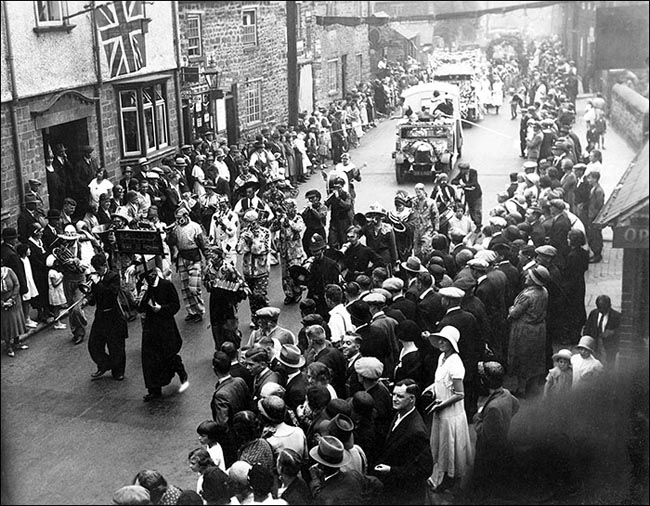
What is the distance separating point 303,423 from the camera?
687 cm

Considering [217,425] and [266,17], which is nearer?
[217,425]

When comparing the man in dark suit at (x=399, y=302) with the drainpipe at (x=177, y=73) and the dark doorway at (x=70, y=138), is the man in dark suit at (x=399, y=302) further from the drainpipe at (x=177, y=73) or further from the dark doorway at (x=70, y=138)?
the dark doorway at (x=70, y=138)

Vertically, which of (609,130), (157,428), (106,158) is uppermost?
(609,130)

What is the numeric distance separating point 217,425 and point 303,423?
75 cm

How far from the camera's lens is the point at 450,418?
714 centimetres

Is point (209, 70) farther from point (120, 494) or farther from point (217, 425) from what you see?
point (120, 494)

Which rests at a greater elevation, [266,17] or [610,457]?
[266,17]

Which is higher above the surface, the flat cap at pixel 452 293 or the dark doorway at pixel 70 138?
the dark doorway at pixel 70 138

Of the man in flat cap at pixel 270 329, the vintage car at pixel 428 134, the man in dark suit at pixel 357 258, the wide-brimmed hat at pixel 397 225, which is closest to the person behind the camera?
A: the man in flat cap at pixel 270 329

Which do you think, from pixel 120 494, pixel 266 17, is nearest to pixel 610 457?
pixel 120 494

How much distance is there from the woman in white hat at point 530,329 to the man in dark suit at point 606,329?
3.11 feet

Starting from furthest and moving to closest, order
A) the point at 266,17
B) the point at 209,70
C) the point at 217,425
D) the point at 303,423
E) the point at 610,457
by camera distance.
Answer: the point at 209,70 → the point at 266,17 → the point at 303,423 → the point at 217,425 → the point at 610,457

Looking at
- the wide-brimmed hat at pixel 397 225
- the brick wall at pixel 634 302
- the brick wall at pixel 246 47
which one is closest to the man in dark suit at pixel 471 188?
the wide-brimmed hat at pixel 397 225

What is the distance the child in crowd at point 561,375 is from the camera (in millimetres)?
7302
